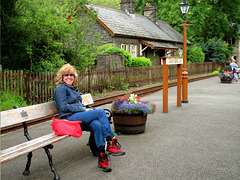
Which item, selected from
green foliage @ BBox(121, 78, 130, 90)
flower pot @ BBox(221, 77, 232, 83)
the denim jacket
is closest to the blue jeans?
the denim jacket

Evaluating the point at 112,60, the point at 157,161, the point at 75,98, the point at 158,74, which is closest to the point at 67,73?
the point at 75,98

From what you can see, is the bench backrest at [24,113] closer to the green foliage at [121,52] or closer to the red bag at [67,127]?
the red bag at [67,127]

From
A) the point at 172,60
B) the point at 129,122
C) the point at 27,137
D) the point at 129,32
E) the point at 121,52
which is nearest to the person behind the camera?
the point at 27,137

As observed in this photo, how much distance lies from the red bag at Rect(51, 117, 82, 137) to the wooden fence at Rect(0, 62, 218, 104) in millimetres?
5167

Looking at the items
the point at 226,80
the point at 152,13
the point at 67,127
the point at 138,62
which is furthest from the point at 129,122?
the point at 152,13

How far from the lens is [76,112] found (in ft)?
15.6

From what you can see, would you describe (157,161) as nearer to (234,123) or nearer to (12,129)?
(234,123)

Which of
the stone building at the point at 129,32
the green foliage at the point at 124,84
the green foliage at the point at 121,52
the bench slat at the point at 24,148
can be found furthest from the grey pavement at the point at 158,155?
the stone building at the point at 129,32

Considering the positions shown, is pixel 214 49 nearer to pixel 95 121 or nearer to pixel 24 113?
pixel 95 121

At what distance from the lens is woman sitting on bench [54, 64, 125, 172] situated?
14.7 feet

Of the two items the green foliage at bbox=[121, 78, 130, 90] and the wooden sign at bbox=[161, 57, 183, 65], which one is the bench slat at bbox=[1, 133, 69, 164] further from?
the green foliage at bbox=[121, 78, 130, 90]

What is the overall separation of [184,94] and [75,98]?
6.99 meters

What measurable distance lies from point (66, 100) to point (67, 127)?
1.62 ft

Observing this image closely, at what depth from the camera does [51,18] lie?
11625 millimetres
